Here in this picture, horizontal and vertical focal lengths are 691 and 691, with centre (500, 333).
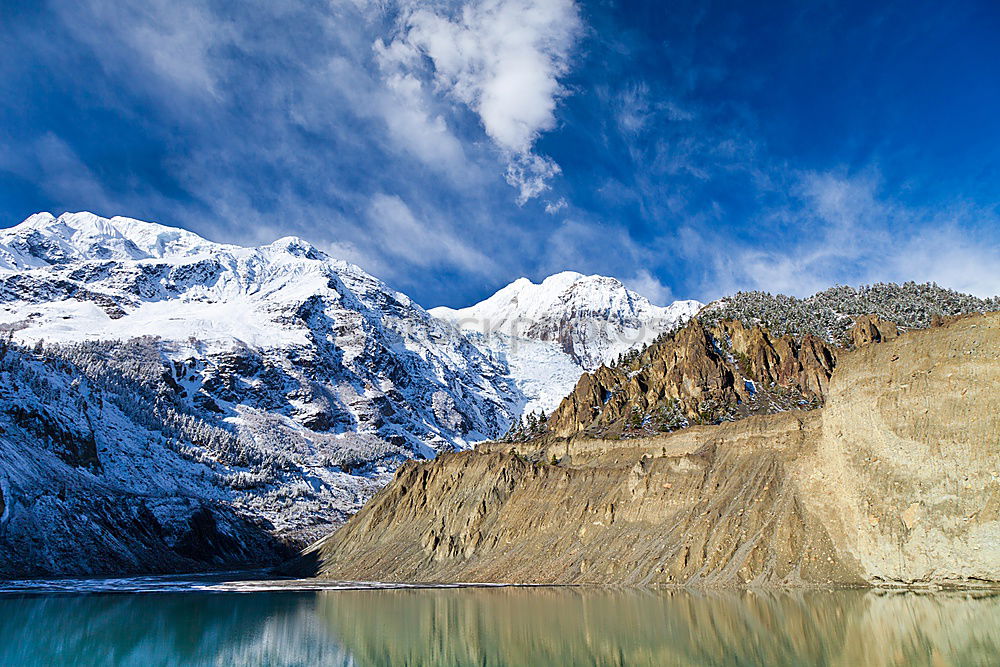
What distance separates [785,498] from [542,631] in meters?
31.7

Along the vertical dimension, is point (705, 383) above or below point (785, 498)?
above

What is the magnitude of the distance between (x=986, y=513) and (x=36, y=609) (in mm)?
69489

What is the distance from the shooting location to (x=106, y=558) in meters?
113

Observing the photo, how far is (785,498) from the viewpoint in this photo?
56406mm

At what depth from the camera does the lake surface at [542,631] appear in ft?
82.3

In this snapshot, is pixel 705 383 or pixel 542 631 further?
pixel 705 383

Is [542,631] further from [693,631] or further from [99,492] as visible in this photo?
[99,492]

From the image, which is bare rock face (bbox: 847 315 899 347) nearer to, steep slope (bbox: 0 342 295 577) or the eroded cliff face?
the eroded cliff face

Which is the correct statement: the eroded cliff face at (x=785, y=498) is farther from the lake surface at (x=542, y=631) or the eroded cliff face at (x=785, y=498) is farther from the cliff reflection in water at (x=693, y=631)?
the cliff reflection in water at (x=693, y=631)

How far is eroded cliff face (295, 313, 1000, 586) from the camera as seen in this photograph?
4409 centimetres

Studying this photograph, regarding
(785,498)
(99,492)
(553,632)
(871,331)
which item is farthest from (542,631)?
(99,492)

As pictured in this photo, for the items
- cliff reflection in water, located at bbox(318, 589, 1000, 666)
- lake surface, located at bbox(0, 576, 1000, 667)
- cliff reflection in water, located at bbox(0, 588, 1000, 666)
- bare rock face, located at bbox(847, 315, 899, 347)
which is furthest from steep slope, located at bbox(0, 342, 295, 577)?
bare rock face, located at bbox(847, 315, 899, 347)

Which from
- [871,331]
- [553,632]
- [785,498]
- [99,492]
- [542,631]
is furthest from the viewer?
[99,492]

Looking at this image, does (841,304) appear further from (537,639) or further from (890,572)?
(537,639)
